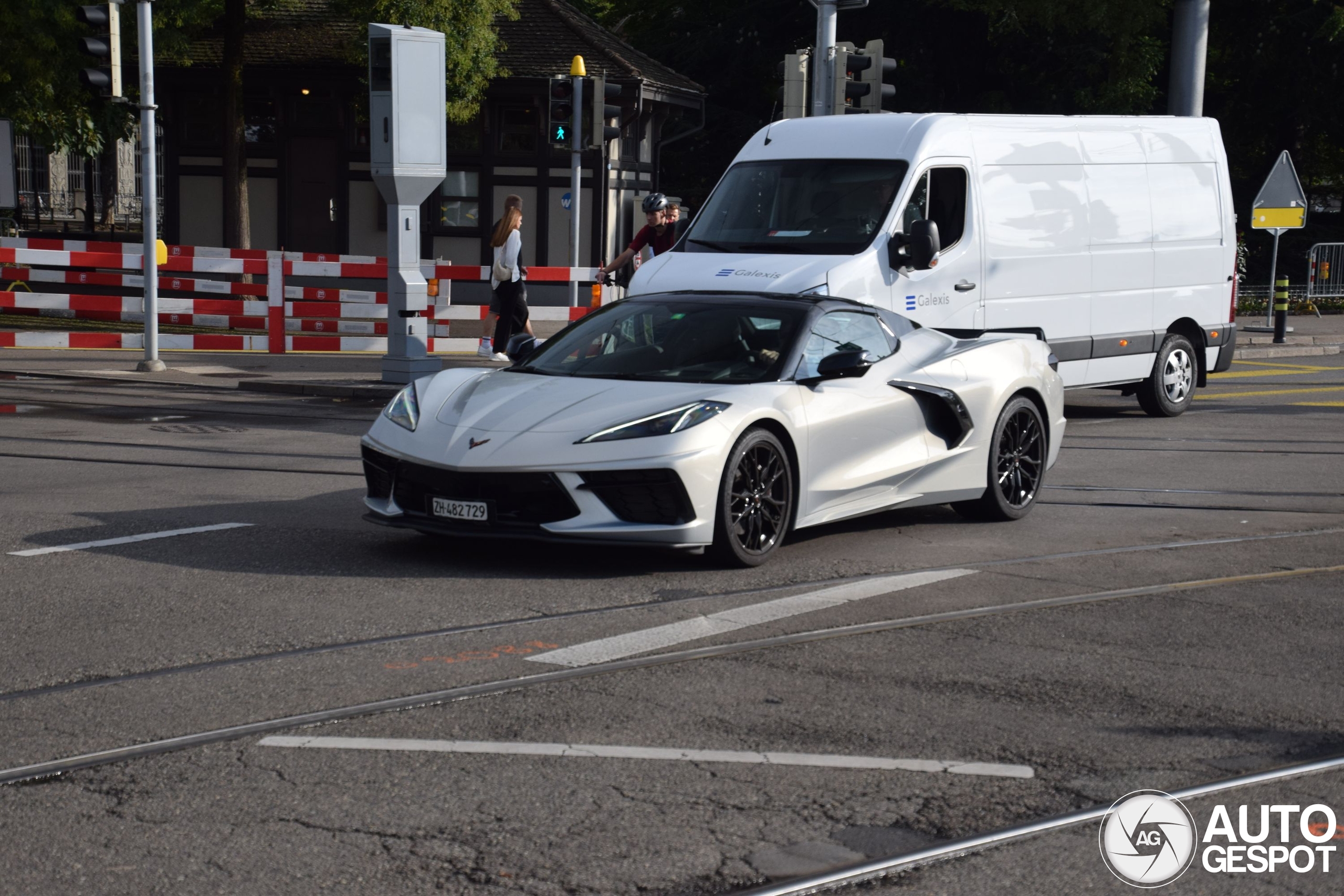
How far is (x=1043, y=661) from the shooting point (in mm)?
6180

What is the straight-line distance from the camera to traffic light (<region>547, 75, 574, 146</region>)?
64.6ft

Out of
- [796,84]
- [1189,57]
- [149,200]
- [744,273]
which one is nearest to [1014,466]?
[744,273]

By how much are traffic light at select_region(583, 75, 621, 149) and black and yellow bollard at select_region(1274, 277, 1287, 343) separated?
36.1ft

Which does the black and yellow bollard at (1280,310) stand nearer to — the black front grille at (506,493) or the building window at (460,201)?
the building window at (460,201)

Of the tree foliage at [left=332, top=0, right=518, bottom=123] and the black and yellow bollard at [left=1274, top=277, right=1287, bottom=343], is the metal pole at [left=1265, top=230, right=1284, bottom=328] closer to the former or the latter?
the black and yellow bollard at [left=1274, top=277, right=1287, bottom=343]

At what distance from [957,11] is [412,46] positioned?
25071 mm

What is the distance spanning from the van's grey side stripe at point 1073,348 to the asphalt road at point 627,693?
4392mm

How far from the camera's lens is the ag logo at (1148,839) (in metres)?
4.12

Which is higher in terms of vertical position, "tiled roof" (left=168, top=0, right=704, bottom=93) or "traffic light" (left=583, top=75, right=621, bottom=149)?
"tiled roof" (left=168, top=0, right=704, bottom=93)

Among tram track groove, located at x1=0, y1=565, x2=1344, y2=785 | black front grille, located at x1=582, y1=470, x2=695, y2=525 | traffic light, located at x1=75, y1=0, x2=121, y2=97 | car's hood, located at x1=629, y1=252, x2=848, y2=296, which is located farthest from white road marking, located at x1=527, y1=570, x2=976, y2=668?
traffic light, located at x1=75, y1=0, x2=121, y2=97

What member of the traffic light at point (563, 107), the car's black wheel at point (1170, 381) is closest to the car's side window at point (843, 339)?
the car's black wheel at point (1170, 381)

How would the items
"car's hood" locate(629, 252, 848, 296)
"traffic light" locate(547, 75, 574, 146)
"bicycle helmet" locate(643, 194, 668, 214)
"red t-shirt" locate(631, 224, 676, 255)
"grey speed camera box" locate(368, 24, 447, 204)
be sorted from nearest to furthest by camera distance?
"car's hood" locate(629, 252, 848, 296), "grey speed camera box" locate(368, 24, 447, 204), "bicycle helmet" locate(643, 194, 668, 214), "red t-shirt" locate(631, 224, 676, 255), "traffic light" locate(547, 75, 574, 146)
